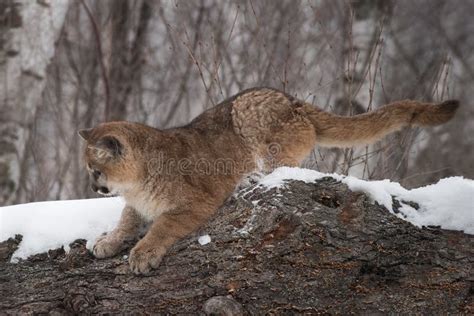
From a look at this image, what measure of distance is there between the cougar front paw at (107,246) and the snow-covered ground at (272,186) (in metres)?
0.10

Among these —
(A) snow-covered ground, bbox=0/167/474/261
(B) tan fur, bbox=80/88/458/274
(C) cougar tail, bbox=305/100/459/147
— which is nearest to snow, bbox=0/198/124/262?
(A) snow-covered ground, bbox=0/167/474/261

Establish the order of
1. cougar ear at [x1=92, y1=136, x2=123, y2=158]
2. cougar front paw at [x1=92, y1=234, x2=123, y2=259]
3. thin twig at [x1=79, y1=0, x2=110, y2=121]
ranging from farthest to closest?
thin twig at [x1=79, y1=0, x2=110, y2=121] < cougar ear at [x1=92, y1=136, x2=123, y2=158] < cougar front paw at [x1=92, y1=234, x2=123, y2=259]

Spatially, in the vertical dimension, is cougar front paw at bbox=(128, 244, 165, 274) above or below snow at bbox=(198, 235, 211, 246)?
below

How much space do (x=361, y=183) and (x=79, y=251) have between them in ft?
6.03

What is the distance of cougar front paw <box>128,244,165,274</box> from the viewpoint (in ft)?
12.8

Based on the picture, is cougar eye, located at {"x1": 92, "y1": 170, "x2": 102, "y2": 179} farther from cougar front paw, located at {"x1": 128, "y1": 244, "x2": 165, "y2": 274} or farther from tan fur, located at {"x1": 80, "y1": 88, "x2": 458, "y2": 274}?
cougar front paw, located at {"x1": 128, "y1": 244, "x2": 165, "y2": 274}

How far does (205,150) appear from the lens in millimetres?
5180

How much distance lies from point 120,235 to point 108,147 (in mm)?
775

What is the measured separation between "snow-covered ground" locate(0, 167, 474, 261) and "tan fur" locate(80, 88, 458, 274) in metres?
0.26

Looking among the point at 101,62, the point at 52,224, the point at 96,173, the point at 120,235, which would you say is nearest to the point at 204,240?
the point at 120,235

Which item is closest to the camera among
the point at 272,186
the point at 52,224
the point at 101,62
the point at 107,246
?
the point at 272,186

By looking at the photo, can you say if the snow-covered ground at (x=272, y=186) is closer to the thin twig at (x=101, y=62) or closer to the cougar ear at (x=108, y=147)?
the cougar ear at (x=108, y=147)

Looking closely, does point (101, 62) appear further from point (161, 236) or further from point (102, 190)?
point (161, 236)

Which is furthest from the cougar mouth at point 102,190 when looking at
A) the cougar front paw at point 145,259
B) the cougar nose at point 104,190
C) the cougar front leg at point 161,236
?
the cougar front paw at point 145,259
